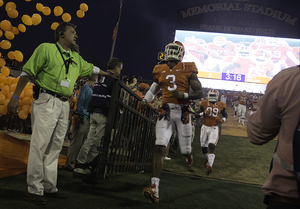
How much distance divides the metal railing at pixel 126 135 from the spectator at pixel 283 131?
2.25m

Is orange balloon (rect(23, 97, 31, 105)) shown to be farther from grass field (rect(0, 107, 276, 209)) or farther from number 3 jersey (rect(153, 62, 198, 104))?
number 3 jersey (rect(153, 62, 198, 104))

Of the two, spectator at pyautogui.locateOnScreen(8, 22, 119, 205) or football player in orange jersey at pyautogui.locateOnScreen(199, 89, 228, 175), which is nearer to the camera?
spectator at pyautogui.locateOnScreen(8, 22, 119, 205)

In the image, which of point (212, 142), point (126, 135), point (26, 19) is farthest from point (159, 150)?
point (26, 19)

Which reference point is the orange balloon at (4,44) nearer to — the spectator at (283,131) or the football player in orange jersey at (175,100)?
the football player in orange jersey at (175,100)

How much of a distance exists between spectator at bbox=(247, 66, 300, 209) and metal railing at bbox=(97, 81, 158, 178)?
2255 millimetres

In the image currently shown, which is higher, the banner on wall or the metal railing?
the banner on wall

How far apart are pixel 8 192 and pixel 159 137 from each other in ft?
6.52

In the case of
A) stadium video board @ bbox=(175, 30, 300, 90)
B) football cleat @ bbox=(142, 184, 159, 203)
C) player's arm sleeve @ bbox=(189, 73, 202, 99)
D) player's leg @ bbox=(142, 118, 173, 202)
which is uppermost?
stadium video board @ bbox=(175, 30, 300, 90)

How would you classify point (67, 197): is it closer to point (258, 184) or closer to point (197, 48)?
point (258, 184)

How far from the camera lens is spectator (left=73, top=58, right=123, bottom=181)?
3.88 metres

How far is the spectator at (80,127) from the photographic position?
175 inches

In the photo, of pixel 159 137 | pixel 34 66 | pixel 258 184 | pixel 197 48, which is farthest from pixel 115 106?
pixel 197 48

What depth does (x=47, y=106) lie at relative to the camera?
2756 mm

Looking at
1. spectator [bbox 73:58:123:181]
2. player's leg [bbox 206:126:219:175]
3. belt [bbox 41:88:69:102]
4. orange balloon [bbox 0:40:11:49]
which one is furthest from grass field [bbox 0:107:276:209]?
orange balloon [bbox 0:40:11:49]
